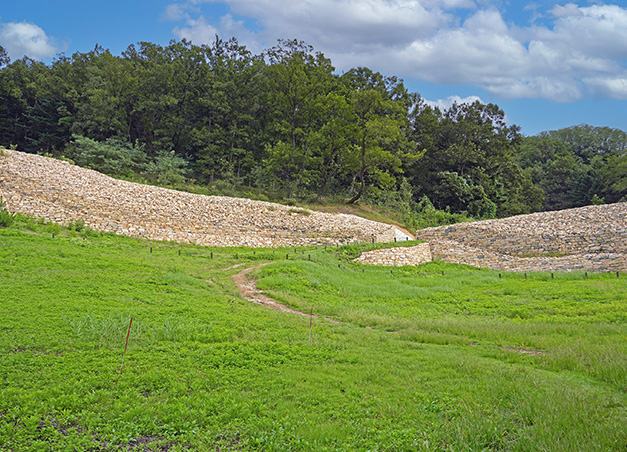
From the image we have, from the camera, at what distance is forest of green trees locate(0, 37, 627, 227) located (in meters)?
36.4

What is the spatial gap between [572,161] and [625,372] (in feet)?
220

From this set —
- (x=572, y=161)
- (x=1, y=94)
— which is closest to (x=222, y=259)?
(x=1, y=94)

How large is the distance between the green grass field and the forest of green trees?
23225 mm

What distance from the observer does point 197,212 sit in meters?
24.3

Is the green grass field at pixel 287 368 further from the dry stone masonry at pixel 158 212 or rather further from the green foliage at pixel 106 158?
the green foliage at pixel 106 158

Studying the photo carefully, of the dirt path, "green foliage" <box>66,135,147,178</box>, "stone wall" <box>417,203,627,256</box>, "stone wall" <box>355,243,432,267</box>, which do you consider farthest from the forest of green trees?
the dirt path

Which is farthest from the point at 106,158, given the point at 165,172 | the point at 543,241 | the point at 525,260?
the point at 543,241

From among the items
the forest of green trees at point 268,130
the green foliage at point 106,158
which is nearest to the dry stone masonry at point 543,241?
the forest of green trees at point 268,130

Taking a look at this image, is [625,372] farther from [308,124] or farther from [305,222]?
[308,124]

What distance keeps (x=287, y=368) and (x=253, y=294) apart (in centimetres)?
641

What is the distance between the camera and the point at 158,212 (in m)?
23.0

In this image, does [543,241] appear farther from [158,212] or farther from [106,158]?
[106,158]

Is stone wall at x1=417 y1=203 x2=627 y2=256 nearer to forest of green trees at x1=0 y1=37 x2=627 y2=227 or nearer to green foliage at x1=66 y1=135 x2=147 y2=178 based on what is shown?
forest of green trees at x1=0 y1=37 x2=627 y2=227

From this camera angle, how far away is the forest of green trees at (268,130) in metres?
36.4
